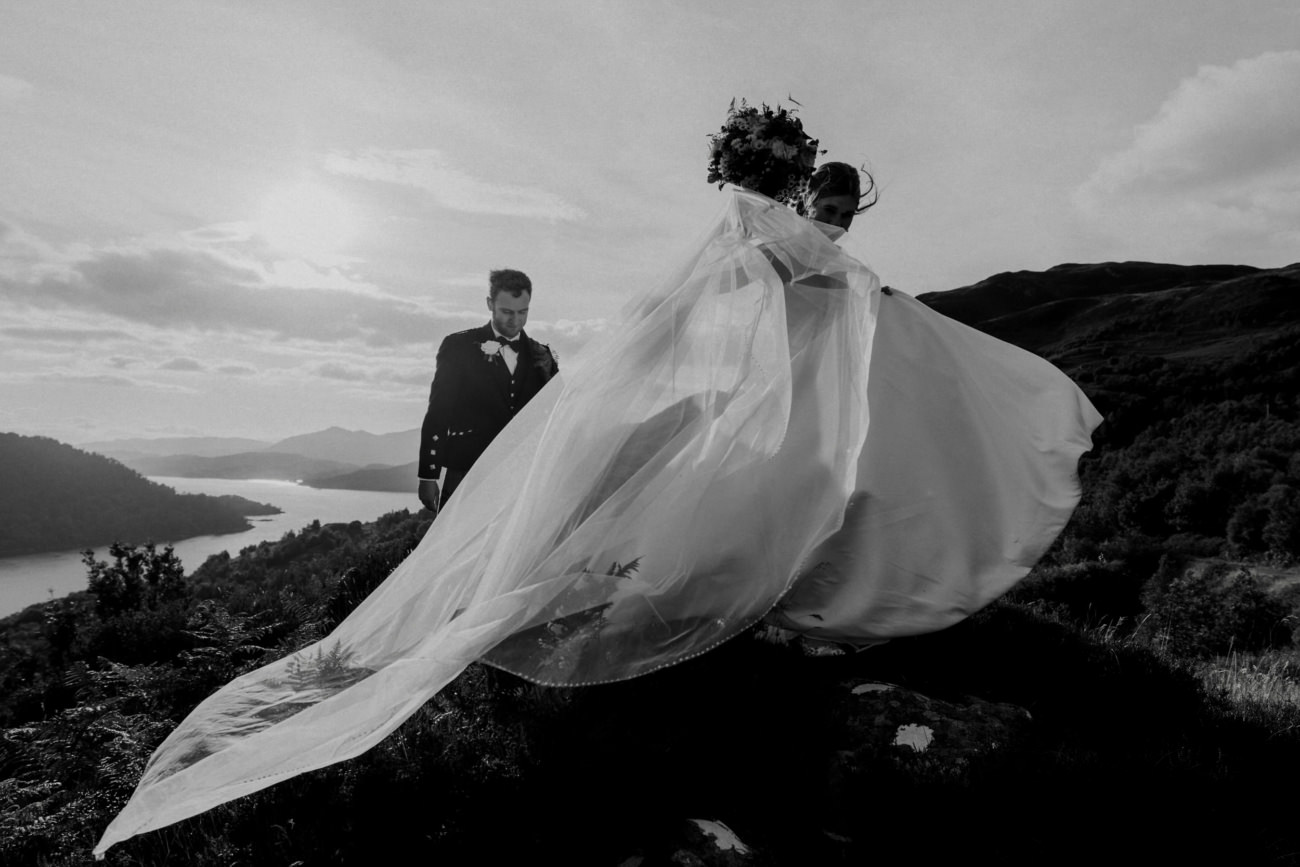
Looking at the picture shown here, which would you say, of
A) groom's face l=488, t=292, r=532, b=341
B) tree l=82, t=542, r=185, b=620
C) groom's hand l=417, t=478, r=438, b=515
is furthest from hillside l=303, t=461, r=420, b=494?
groom's face l=488, t=292, r=532, b=341

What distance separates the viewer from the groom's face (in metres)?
6.14

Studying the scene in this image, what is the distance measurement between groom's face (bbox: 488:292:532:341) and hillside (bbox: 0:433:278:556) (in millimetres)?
58193

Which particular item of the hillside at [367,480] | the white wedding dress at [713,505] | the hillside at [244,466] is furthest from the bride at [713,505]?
the hillside at [244,466]

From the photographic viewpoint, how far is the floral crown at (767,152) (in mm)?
4895

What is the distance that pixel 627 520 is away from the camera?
11.1 ft

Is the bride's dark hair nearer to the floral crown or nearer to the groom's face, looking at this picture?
the floral crown

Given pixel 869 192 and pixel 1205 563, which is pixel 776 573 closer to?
pixel 869 192

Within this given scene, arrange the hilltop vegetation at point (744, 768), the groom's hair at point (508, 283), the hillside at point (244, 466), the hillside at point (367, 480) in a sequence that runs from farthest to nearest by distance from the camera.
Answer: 1. the hillside at point (244, 466)
2. the hillside at point (367, 480)
3. the groom's hair at point (508, 283)
4. the hilltop vegetation at point (744, 768)

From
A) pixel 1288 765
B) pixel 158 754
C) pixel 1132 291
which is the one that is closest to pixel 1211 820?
pixel 1288 765

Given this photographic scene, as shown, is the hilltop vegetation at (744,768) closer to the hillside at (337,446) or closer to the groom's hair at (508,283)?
the groom's hair at (508,283)

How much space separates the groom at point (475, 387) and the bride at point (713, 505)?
1.98 meters

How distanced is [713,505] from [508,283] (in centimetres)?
345

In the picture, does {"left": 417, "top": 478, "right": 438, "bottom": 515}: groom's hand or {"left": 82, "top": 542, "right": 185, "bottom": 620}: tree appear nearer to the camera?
{"left": 417, "top": 478, "right": 438, "bottom": 515}: groom's hand

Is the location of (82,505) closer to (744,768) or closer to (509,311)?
(509,311)
